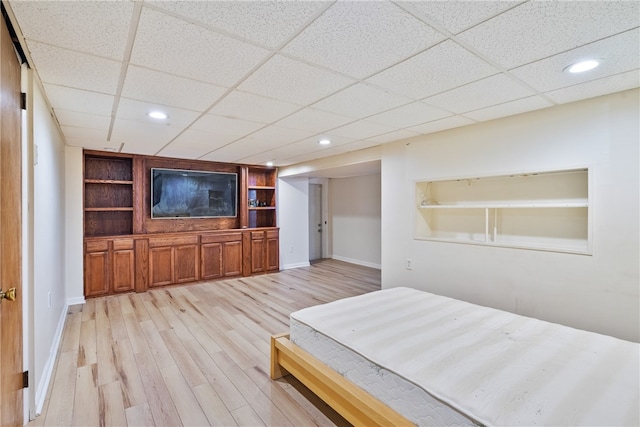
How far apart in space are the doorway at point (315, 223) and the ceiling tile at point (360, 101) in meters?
5.10

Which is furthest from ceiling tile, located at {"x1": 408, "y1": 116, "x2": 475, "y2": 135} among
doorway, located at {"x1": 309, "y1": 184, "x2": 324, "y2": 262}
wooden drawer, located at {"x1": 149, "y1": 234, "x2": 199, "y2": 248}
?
doorway, located at {"x1": 309, "y1": 184, "x2": 324, "y2": 262}

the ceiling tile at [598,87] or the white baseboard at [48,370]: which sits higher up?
the ceiling tile at [598,87]

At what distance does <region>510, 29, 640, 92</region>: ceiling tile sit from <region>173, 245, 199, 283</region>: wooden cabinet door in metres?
5.04

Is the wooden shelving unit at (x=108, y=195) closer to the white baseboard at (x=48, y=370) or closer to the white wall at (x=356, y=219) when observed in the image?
A: the white baseboard at (x=48, y=370)

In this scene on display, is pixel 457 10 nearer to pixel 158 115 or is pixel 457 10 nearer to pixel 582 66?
pixel 582 66

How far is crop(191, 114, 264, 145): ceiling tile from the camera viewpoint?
296 centimetres

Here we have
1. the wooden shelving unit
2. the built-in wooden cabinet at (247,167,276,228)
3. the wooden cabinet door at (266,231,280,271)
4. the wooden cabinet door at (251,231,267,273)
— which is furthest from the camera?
the built-in wooden cabinet at (247,167,276,228)

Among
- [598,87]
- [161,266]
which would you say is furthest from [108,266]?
[598,87]

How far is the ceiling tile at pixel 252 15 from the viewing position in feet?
4.27

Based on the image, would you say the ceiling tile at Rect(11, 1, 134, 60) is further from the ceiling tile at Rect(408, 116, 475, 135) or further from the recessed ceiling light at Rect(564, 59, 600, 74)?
the ceiling tile at Rect(408, 116, 475, 135)

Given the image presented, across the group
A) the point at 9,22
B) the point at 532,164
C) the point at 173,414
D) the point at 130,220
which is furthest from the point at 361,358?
the point at 130,220

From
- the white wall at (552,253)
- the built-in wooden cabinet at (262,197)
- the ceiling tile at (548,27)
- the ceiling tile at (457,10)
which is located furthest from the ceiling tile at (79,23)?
the built-in wooden cabinet at (262,197)

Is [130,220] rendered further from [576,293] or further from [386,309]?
[576,293]

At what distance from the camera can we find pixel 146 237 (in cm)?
487
